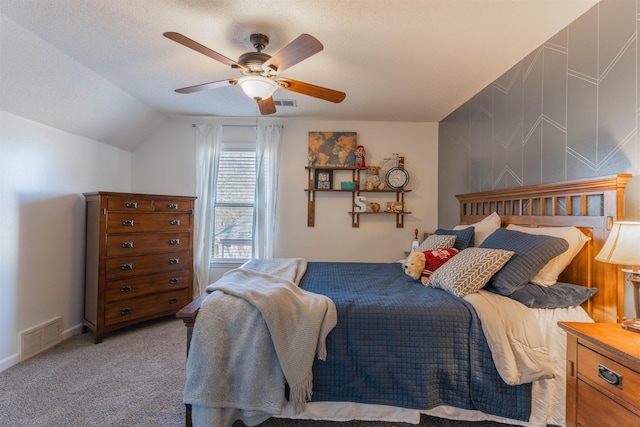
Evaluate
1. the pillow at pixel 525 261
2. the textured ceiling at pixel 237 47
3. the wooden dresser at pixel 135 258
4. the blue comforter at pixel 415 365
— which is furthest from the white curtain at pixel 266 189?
the pillow at pixel 525 261

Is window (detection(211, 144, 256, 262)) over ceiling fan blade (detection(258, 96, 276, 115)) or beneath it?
beneath

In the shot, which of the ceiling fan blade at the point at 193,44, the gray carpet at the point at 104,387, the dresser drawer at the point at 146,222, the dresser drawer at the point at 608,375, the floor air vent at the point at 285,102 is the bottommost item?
the gray carpet at the point at 104,387

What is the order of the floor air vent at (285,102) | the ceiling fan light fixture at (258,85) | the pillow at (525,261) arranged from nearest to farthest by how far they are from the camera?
the pillow at (525,261)
the ceiling fan light fixture at (258,85)
the floor air vent at (285,102)

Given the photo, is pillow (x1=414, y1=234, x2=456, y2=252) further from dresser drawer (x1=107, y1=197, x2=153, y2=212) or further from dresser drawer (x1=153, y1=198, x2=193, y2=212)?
dresser drawer (x1=107, y1=197, x2=153, y2=212)

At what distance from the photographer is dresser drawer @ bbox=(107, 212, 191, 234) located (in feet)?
8.86

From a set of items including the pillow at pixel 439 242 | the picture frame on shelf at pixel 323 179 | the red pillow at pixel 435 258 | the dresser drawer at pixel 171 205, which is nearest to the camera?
the red pillow at pixel 435 258

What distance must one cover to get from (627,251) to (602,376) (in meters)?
0.52

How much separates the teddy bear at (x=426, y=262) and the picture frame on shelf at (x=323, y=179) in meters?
1.78

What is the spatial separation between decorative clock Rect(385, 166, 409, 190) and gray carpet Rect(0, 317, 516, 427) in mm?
2587

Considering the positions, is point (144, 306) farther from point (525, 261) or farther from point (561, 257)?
point (561, 257)

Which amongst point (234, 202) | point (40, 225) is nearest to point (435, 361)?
point (234, 202)

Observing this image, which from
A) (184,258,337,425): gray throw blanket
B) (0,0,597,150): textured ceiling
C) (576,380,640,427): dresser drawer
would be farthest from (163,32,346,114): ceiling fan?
(576,380,640,427): dresser drawer

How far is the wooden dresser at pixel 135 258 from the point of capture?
265 centimetres

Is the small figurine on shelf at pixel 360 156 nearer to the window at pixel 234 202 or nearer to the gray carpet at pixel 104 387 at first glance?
the window at pixel 234 202
